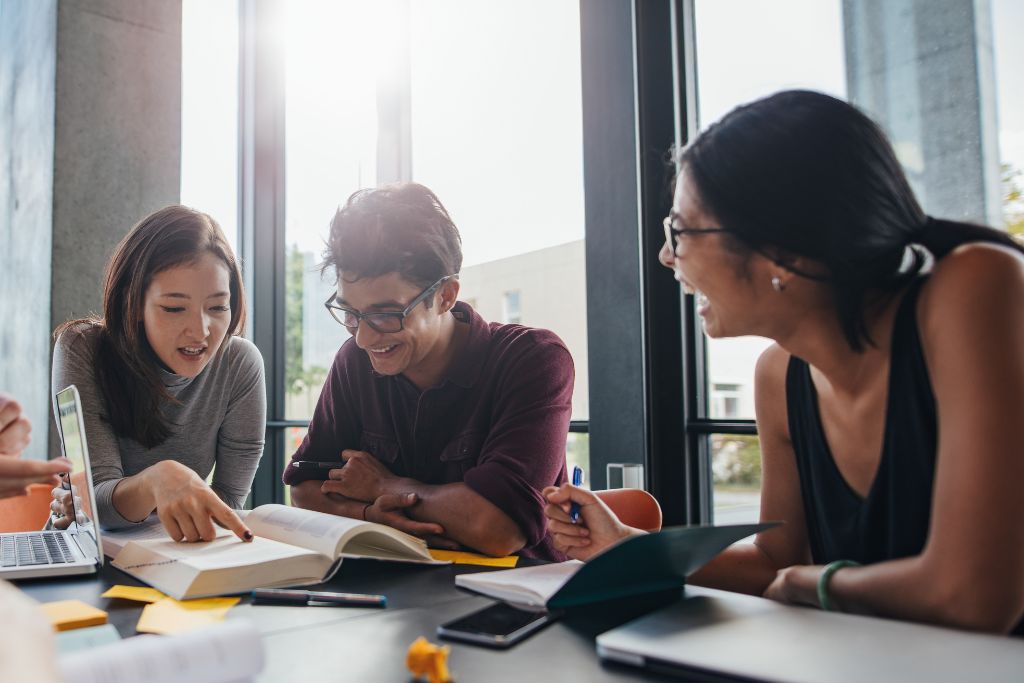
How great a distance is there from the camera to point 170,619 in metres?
0.92

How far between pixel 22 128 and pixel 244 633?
347cm

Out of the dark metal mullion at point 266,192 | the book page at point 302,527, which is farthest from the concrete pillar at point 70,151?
the book page at point 302,527

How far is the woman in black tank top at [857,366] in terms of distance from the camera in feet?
2.93

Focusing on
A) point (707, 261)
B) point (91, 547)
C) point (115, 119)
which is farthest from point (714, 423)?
point (115, 119)

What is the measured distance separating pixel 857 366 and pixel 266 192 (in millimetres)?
3998

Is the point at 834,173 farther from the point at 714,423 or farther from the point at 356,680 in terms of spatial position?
the point at 714,423

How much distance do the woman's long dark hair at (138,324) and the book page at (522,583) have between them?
1256mm

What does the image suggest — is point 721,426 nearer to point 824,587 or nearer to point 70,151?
point 824,587

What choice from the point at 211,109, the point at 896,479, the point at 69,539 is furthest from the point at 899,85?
the point at 211,109

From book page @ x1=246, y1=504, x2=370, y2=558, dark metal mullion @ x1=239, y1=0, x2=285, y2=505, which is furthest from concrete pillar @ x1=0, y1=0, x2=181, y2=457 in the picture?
book page @ x1=246, y1=504, x2=370, y2=558

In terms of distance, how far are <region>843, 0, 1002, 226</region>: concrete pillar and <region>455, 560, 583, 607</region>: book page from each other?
1488 mm

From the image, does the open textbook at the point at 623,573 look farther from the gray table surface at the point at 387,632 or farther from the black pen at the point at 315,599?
the black pen at the point at 315,599

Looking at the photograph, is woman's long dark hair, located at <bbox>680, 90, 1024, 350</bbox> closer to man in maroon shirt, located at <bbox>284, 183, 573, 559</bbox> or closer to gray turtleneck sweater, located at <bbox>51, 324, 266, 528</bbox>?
man in maroon shirt, located at <bbox>284, 183, 573, 559</bbox>

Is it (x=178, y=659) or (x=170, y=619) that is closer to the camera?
(x=178, y=659)
